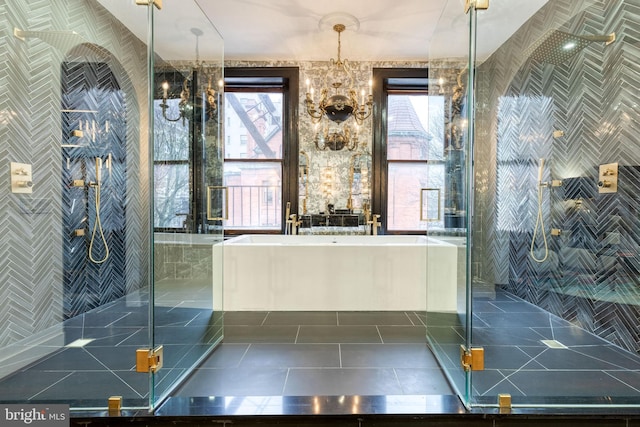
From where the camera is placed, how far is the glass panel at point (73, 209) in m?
1.87

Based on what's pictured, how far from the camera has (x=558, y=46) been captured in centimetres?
274

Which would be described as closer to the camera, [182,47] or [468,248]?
[468,248]

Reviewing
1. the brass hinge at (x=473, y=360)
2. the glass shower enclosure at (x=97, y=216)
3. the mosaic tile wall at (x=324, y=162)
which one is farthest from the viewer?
the mosaic tile wall at (x=324, y=162)

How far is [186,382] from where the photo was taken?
5.61 ft

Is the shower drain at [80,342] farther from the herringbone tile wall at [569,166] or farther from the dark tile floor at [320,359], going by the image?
the herringbone tile wall at [569,166]

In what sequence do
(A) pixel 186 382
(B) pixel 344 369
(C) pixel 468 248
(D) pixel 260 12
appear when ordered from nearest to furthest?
1. (C) pixel 468 248
2. (A) pixel 186 382
3. (B) pixel 344 369
4. (D) pixel 260 12

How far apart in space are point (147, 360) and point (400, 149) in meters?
3.78

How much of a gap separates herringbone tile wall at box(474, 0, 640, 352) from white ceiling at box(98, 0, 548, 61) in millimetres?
248

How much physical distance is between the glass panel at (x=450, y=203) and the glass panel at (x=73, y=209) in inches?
61.1

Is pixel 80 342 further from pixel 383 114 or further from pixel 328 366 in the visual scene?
pixel 383 114

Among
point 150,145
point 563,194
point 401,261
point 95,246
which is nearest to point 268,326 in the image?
point 401,261

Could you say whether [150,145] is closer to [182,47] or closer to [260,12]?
[182,47]

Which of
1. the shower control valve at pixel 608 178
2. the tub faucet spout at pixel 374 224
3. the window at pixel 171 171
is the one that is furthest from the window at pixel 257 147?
the shower control valve at pixel 608 178

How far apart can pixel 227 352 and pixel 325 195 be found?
8.33 feet
